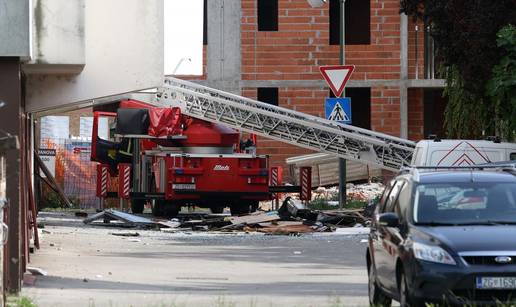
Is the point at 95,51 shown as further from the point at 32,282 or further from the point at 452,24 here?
the point at 452,24

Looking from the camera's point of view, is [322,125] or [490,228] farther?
[322,125]

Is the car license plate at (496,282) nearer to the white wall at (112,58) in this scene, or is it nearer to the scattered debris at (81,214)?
the white wall at (112,58)

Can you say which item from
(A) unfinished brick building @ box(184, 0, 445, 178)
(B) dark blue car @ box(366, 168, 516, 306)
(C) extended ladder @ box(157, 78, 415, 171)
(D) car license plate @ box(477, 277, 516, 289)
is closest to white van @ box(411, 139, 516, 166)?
(B) dark blue car @ box(366, 168, 516, 306)

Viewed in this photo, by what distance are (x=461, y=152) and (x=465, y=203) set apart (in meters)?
9.93

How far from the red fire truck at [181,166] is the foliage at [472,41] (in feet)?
19.2

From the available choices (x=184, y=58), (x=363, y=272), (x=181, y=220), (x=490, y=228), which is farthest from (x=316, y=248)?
(x=184, y=58)

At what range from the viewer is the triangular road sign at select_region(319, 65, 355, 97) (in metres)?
31.5

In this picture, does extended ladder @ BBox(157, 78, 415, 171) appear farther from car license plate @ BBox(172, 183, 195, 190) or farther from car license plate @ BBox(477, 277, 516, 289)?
car license plate @ BBox(477, 277, 516, 289)

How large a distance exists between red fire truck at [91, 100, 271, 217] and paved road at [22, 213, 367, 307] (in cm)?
432

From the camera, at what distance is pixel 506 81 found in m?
26.4

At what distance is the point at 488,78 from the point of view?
27.6 meters

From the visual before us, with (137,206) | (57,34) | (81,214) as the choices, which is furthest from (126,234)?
(57,34)

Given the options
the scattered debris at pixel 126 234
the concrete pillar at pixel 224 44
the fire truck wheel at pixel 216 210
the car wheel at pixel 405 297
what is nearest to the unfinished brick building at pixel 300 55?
the concrete pillar at pixel 224 44

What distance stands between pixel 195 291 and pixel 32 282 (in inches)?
88.8
